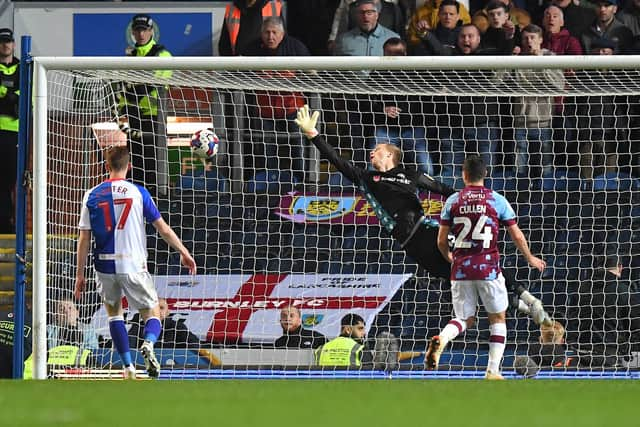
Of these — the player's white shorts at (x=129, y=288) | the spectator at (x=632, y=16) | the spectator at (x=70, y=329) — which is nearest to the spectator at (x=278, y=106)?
the spectator at (x=70, y=329)

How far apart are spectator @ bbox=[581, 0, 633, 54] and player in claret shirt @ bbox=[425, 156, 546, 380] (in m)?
3.62

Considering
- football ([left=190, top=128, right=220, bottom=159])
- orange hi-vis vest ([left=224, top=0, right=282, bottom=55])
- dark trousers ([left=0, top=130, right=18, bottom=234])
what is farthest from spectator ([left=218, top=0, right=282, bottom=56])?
dark trousers ([left=0, top=130, right=18, bottom=234])

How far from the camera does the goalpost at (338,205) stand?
10375 mm

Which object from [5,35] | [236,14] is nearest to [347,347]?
[236,14]

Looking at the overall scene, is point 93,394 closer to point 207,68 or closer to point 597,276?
point 207,68

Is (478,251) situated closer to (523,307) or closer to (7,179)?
(523,307)

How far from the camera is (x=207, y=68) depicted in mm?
9250

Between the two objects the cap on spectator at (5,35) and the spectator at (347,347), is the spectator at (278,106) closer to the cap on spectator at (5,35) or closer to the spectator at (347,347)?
the spectator at (347,347)

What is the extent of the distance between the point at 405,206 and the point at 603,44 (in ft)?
9.10

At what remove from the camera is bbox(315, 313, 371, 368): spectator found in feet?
33.9

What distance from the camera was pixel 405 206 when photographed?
10.0 m

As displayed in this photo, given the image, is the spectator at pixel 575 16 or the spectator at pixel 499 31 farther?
the spectator at pixel 575 16

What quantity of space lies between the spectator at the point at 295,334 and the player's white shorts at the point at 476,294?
199 centimetres

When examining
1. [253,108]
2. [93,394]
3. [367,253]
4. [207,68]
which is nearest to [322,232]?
[367,253]
